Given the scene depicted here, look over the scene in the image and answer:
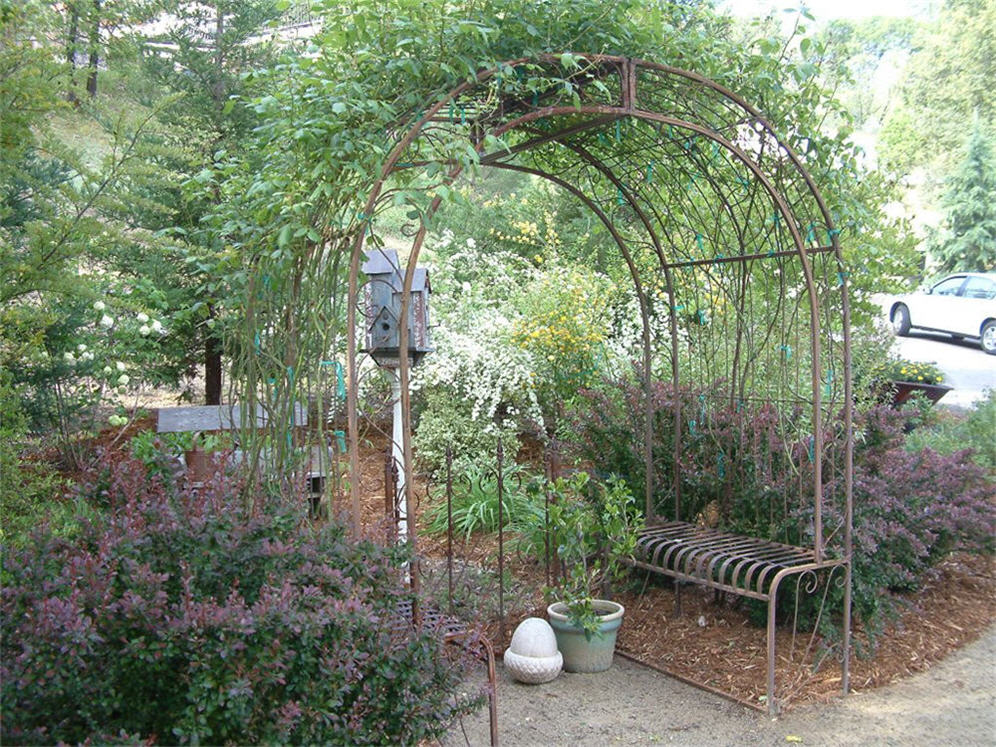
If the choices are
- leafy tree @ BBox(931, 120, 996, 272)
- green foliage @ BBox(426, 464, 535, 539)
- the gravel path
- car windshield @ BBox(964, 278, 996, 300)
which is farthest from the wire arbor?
leafy tree @ BBox(931, 120, 996, 272)

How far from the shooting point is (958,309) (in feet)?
46.3

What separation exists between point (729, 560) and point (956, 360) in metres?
11.7

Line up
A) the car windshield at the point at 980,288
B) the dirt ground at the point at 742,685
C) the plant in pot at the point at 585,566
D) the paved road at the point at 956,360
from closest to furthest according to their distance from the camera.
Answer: the dirt ground at the point at 742,685 → the plant in pot at the point at 585,566 → the paved road at the point at 956,360 → the car windshield at the point at 980,288

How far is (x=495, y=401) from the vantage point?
6.68 metres

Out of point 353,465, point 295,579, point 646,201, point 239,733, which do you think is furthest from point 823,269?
point 239,733

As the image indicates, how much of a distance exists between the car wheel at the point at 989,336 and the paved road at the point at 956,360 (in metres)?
0.13

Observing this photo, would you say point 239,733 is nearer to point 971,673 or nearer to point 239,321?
point 239,321

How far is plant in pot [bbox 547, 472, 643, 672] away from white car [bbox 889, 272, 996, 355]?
1080 cm

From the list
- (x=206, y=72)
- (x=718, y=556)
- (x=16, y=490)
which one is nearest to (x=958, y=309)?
(x=206, y=72)

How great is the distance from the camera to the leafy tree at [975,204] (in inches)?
736

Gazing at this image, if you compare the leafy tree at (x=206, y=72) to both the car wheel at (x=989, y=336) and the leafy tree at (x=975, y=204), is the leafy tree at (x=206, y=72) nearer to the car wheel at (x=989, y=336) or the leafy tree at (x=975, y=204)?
the car wheel at (x=989, y=336)

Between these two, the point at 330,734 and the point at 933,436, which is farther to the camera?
the point at 933,436

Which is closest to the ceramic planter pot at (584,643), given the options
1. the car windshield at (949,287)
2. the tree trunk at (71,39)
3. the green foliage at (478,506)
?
the green foliage at (478,506)

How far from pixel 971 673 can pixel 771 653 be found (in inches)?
47.4
